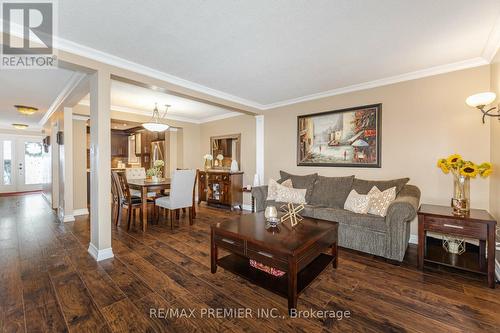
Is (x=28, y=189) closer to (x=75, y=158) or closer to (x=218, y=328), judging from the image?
(x=75, y=158)

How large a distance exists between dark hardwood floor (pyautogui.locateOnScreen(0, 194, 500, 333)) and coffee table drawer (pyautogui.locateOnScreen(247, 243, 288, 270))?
348 mm

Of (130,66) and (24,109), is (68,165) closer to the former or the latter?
(24,109)

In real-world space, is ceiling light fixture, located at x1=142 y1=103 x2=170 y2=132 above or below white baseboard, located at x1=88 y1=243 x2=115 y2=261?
above

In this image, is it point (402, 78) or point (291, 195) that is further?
point (291, 195)

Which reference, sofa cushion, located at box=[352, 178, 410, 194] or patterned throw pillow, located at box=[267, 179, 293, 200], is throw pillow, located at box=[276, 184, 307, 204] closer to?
patterned throw pillow, located at box=[267, 179, 293, 200]

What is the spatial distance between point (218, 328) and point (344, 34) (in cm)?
282

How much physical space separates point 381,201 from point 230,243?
6.72ft

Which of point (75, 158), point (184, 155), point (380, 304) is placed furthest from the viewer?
point (184, 155)

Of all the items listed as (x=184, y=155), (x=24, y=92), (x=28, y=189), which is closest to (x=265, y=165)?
(x=184, y=155)

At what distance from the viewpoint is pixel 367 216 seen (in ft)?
9.17

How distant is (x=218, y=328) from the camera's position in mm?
1561

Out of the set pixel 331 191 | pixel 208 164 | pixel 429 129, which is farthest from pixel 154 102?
pixel 429 129

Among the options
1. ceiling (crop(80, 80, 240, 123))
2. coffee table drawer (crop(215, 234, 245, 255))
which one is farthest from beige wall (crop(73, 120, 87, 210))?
coffee table drawer (crop(215, 234, 245, 255))

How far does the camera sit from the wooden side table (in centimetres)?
207
